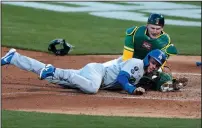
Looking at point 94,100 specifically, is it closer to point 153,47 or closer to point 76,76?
point 76,76

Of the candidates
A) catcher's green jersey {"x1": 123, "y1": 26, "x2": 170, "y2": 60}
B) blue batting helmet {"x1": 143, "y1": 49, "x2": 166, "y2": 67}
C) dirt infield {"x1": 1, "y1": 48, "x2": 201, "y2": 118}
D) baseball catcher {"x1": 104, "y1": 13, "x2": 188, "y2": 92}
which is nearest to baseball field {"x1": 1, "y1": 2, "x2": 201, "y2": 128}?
dirt infield {"x1": 1, "y1": 48, "x2": 201, "y2": 118}

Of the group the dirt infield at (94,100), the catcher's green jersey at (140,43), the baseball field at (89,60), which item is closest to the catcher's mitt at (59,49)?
the baseball field at (89,60)

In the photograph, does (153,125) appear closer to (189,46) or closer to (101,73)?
(101,73)

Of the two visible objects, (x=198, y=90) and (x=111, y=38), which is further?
(x=111, y=38)

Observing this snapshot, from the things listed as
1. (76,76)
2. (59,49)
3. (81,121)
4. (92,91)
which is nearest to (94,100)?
(92,91)

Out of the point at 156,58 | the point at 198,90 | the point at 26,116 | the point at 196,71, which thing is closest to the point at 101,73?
the point at 156,58

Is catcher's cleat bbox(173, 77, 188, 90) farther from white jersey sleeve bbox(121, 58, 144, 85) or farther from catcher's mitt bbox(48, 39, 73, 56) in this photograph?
catcher's mitt bbox(48, 39, 73, 56)

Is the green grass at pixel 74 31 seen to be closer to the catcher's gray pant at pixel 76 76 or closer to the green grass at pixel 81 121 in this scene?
the catcher's gray pant at pixel 76 76
